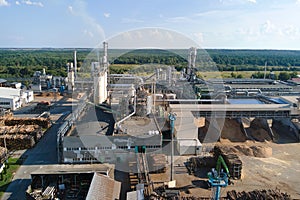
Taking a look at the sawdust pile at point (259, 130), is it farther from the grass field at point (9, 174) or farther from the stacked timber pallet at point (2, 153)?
the stacked timber pallet at point (2, 153)

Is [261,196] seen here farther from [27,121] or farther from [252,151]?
[27,121]

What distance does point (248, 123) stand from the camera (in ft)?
60.8

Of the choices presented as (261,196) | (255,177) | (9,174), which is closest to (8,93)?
(9,174)

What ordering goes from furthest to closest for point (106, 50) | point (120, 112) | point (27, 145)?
point (106, 50) < point (120, 112) < point (27, 145)

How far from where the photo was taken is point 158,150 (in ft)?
39.2

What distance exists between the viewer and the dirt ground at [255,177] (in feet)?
32.1

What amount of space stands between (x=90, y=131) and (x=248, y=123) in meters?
11.8

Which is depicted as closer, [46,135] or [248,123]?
[46,135]

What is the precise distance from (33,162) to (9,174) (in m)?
1.26

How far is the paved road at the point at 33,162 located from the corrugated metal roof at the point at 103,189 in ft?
8.44

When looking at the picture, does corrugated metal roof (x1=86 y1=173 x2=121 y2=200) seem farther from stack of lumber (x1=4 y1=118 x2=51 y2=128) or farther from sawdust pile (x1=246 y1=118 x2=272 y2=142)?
sawdust pile (x1=246 y1=118 x2=272 y2=142)

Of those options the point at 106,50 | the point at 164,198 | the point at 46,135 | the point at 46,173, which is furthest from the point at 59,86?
the point at 164,198

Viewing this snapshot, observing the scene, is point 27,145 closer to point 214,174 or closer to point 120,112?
point 120,112

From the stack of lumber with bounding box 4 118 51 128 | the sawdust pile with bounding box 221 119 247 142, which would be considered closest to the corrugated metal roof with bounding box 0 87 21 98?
the stack of lumber with bounding box 4 118 51 128
